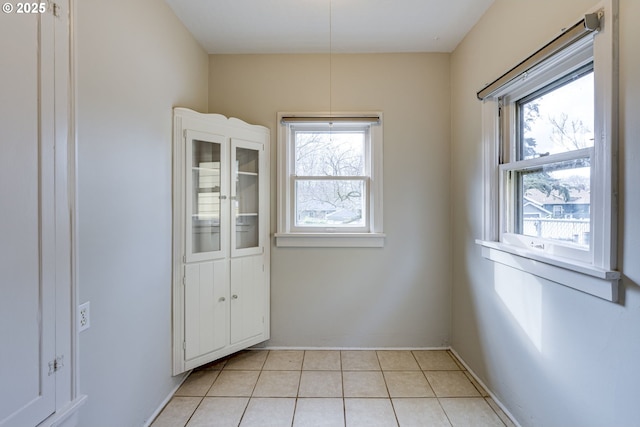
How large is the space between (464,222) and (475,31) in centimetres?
149

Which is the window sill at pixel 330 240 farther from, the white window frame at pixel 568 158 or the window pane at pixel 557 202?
the window pane at pixel 557 202

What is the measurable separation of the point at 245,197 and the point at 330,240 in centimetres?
85

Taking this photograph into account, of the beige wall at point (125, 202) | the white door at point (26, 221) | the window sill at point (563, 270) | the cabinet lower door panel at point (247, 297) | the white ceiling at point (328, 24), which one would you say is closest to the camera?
the white door at point (26, 221)

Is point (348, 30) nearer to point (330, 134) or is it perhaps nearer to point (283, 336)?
point (330, 134)

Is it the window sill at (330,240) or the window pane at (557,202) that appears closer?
the window pane at (557,202)

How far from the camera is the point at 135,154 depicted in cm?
160

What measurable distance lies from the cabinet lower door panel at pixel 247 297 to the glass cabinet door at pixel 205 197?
250mm

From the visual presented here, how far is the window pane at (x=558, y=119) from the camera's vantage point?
135 cm

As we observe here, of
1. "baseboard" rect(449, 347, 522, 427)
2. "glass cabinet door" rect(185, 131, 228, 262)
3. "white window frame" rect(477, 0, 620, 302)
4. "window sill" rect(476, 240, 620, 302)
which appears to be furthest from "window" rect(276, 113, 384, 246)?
"baseboard" rect(449, 347, 522, 427)

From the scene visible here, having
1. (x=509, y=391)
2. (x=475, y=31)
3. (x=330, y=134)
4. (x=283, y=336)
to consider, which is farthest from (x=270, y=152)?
(x=509, y=391)

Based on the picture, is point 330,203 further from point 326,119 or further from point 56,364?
Answer: point 56,364

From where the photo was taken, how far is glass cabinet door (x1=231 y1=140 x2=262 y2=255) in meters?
2.32

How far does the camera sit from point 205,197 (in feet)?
7.13

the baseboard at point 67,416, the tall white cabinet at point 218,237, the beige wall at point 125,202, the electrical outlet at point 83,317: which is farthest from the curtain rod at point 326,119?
the baseboard at point 67,416
